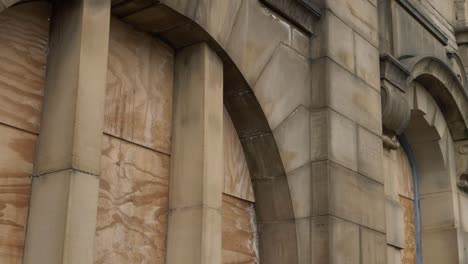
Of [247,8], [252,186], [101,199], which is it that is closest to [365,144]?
[252,186]

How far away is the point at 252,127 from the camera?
6.27m

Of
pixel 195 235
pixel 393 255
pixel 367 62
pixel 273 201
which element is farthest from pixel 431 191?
pixel 195 235

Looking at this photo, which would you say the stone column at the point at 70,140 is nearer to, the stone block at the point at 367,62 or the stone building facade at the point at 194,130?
the stone building facade at the point at 194,130

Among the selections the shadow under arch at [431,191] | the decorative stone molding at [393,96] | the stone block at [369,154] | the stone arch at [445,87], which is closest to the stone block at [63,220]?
the stone block at [369,154]

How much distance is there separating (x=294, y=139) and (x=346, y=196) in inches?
27.7

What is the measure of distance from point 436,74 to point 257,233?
454 centimetres

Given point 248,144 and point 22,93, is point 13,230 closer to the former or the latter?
point 22,93

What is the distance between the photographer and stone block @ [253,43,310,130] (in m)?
6.18

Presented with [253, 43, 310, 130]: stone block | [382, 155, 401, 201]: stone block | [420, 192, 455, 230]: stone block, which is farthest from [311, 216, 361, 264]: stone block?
[420, 192, 455, 230]: stone block

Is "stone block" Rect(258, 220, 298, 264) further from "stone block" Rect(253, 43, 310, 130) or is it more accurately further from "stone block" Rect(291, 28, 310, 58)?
"stone block" Rect(291, 28, 310, 58)

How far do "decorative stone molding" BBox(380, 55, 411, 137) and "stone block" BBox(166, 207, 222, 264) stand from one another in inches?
144

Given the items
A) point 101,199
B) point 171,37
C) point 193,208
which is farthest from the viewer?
point 171,37

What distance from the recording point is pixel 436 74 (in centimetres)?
973

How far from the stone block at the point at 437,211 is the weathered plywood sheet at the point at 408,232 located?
0.81ft
